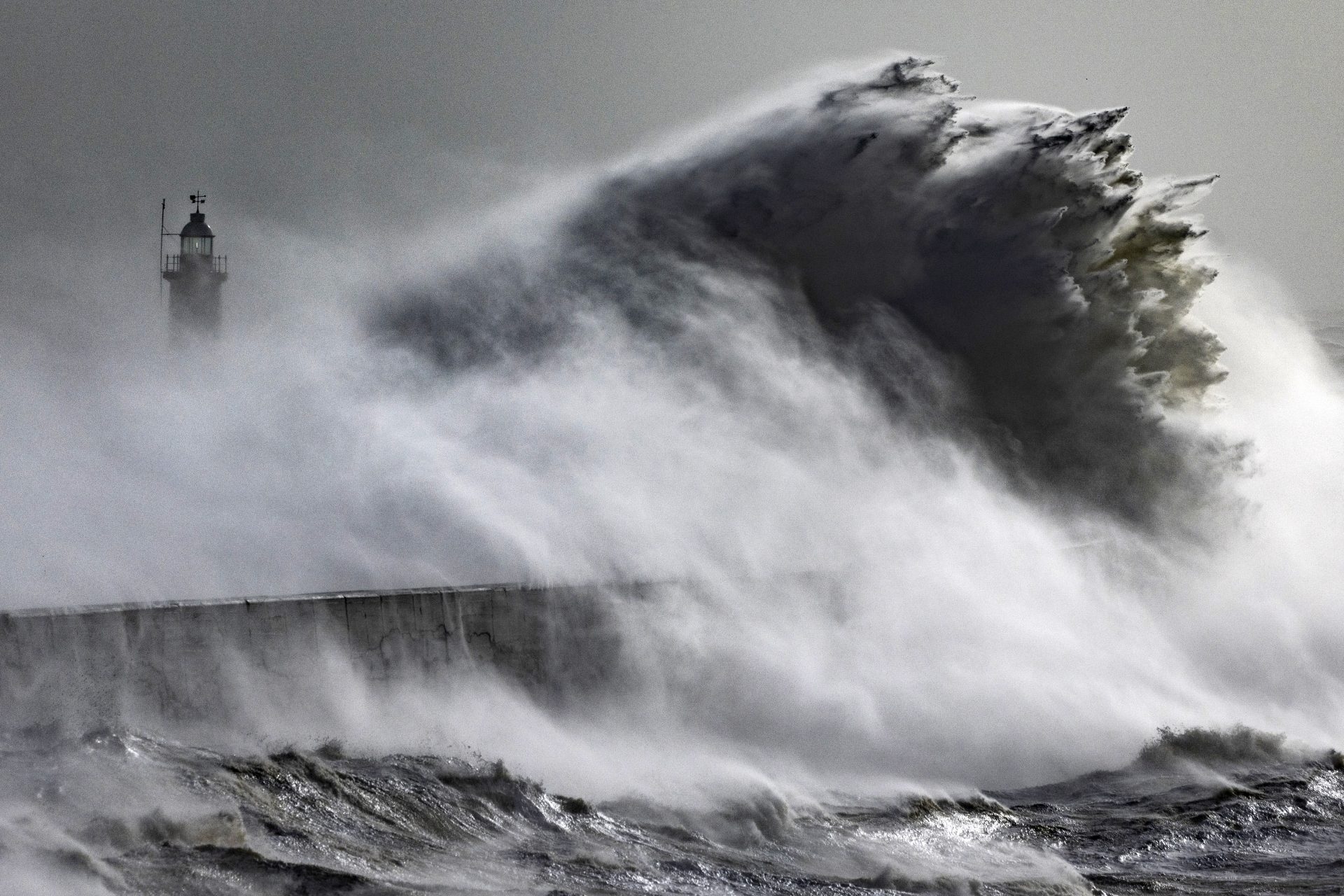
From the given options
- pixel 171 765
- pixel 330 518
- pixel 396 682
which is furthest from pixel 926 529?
pixel 171 765

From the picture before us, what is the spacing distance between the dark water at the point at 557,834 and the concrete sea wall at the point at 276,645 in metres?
0.55

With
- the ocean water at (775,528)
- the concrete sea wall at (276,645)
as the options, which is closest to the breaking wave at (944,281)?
the ocean water at (775,528)

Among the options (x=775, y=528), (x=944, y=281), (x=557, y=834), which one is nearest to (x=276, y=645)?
(x=557, y=834)

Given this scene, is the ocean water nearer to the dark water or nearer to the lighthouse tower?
the dark water

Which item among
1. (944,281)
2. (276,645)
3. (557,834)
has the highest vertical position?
(944,281)

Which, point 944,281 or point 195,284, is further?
point 195,284

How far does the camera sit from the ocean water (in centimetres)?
884

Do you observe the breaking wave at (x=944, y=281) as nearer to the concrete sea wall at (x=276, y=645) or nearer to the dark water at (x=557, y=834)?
the concrete sea wall at (x=276, y=645)

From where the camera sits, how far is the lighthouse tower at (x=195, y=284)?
35.5 metres

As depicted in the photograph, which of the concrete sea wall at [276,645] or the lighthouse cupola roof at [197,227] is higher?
the lighthouse cupola roof at [197,227]

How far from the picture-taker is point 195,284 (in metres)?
35.9

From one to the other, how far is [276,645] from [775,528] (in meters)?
5.88

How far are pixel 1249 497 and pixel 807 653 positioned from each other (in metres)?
8.67

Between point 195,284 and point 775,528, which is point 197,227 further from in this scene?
point 775,528
